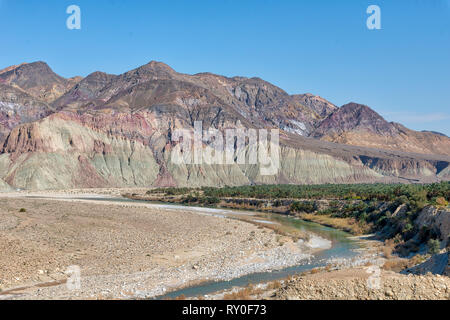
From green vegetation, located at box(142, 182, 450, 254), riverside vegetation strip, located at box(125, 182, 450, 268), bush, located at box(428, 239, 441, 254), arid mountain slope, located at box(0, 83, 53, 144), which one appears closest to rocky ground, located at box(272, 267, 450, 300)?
bush, located at box(428, 239, 441, 254)

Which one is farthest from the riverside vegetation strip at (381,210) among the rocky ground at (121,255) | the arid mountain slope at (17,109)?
the arid mountain slope at (17,109)

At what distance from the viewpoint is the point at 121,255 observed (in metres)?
28.4

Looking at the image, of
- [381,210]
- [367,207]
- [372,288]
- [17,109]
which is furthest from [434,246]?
[17,109]

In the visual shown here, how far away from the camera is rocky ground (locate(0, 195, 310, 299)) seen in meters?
21.0

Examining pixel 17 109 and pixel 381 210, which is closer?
pixel 381 210

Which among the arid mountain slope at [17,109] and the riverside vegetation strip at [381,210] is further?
the arid mountain slope at [17,109]

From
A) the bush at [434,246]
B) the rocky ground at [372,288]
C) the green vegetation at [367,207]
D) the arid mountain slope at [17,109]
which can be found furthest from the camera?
the arid mountain slope at [17,109]

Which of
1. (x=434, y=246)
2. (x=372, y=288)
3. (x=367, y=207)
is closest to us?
(x=372, y=288)

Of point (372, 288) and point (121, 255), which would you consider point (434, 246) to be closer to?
point (372, 288)

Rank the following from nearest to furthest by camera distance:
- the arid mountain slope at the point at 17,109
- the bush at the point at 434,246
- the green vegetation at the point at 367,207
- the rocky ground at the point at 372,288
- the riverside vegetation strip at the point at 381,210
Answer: the rocky ground at the point at 372,288, the bush at the point at 434,246, the riverside vegetation strip at the point at 381,210, the green vegetation at the point at 367,207, the arid mountain slope at the point at 17,109

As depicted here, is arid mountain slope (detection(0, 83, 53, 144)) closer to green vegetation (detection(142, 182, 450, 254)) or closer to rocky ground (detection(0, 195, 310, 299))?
green vegetation (detection(142, 182, 450, 254))

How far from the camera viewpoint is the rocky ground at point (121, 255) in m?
21.0

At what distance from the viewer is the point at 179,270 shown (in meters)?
25.3

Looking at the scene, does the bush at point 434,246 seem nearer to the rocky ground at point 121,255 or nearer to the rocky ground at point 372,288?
the rocky ground at point 121,255
